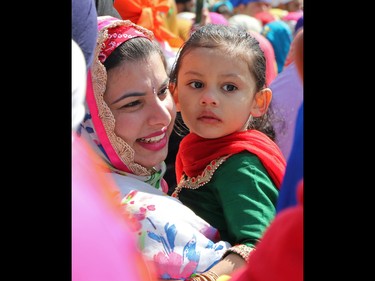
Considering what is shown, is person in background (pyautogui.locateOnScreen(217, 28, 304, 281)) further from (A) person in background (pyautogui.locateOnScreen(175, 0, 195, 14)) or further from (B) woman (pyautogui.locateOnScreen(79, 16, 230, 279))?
(A) person in background (pyautogui.locateOnScreen(175, 0, 195, 14))

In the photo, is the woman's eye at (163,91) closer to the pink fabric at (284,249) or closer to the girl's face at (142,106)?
the girl's face at (142,106)

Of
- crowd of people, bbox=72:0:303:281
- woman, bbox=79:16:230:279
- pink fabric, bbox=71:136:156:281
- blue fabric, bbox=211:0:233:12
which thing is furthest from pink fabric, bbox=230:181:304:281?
blue fabric, bbox=211:0:233:12

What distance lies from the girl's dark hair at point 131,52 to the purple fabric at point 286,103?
0.59m

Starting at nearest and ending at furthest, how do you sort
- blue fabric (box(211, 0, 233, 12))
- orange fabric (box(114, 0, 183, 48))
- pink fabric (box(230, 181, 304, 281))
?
pink fabric (box(230, 181, 304, 281)) < orange fabric (box(114, 0, 183, 48)) < blue fabric (box(211, 0, 233, 12))

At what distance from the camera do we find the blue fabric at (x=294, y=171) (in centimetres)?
99

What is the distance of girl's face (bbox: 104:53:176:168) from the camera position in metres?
1.86

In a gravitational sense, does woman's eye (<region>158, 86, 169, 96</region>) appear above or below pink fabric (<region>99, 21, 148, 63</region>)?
below

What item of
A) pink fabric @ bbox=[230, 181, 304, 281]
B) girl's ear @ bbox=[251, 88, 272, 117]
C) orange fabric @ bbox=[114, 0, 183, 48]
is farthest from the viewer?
orange fabric @ bbox=[114, 0, 183, 48]

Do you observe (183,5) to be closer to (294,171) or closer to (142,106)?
(142,106)

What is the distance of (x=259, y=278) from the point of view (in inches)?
39.0

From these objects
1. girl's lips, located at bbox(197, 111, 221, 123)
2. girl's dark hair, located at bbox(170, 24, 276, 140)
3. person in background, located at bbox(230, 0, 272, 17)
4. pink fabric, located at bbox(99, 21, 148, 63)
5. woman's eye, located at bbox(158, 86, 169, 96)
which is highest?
pink fabric, located at bbox(99, 21, 148, 63)

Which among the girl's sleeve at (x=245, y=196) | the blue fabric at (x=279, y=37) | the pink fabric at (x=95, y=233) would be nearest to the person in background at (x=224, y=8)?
the blue fabric at (x=279, y=37)

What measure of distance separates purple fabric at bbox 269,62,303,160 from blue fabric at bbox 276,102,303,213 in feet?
4.06
